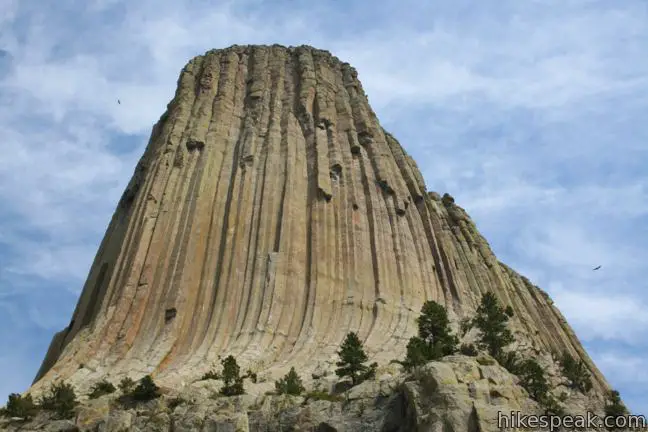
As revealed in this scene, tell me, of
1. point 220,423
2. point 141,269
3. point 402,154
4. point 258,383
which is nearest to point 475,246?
point 402,154

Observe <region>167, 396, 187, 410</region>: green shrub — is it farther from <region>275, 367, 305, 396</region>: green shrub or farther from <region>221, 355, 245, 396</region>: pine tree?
<region>275, 367, 305, 396</region>: green shrub

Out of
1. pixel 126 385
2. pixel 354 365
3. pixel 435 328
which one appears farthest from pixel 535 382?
pixel 126 385

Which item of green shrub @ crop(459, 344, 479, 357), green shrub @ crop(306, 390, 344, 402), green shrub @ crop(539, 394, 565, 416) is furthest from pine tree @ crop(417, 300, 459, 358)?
green shrub @ crop(539, 394, 565, 416)

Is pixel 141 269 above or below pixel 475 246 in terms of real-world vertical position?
below

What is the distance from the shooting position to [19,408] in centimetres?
3469

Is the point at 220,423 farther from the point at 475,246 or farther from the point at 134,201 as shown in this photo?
the point at 475,246

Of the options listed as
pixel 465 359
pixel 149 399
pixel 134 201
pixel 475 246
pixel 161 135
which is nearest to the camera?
pixel 465 359

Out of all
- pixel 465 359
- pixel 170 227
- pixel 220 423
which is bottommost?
pixel 220 423

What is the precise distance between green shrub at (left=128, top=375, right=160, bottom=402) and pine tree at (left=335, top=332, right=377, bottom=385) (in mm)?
7060

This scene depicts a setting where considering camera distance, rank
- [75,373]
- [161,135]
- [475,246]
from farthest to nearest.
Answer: [475,246] < [161,135] < [75,373]

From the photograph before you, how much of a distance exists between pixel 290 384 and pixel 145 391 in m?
5.56

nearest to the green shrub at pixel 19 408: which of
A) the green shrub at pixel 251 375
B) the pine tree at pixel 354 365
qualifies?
the green shrub at pixel 251 375

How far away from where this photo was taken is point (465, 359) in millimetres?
31766

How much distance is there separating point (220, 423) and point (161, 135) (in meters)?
28.6
